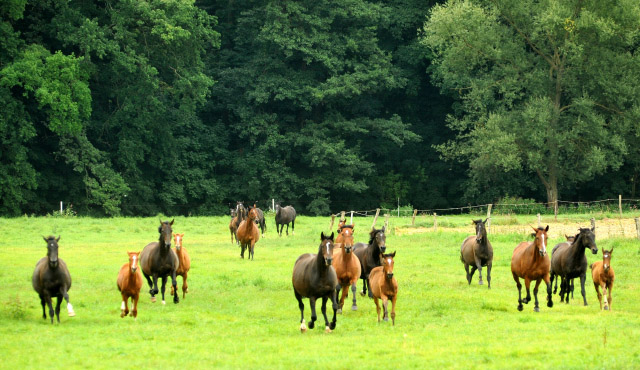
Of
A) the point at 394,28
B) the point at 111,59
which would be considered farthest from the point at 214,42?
the point at 394,28

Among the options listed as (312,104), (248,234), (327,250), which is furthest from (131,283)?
(312,104)

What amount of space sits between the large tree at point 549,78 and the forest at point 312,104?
5.3 inches

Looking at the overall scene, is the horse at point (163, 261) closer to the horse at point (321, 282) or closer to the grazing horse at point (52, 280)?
the grazing horse at point (52, 280)

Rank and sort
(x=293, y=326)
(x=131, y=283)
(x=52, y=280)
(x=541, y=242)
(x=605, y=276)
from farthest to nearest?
(x=605, y=276) < (x=541, y=242) < (x=131, y=283) < (x=52, y=280) < (x=293, y=326)

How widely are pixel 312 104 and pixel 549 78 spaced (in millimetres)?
16737

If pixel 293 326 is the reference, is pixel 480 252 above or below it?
above

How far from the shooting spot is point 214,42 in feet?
185

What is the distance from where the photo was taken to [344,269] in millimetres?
18141

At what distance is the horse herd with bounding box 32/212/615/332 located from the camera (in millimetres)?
16297

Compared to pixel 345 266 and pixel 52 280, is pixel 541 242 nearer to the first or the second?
pixel 345 266

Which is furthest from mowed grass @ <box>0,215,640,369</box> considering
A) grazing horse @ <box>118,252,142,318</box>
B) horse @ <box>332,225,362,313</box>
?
horse @ <box>332,225,362,313</box>

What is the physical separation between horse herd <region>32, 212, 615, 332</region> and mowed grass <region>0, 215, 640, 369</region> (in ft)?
1.53

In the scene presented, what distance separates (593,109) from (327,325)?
4384cm

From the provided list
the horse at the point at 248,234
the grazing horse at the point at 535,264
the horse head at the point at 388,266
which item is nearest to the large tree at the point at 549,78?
the horse at the point at 248,234
